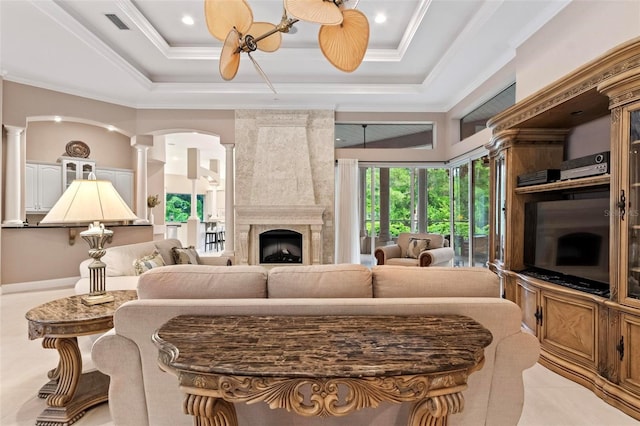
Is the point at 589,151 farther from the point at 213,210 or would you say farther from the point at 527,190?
the point at 213,210

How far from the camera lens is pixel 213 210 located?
577 inches

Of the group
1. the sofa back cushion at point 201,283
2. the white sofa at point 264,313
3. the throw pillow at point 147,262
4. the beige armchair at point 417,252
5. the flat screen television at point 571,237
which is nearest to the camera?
the white sofa at point 264,313

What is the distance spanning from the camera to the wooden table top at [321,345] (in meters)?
0.92

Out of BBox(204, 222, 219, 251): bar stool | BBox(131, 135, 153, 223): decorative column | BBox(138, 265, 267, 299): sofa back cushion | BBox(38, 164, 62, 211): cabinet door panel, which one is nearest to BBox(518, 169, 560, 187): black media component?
BBox(138, 265, 267, 299): sofa back cushion

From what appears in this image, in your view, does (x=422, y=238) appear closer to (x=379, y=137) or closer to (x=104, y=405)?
(x=379, y=137)

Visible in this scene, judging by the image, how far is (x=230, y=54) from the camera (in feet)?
6.93

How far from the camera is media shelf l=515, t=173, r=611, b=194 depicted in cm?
226

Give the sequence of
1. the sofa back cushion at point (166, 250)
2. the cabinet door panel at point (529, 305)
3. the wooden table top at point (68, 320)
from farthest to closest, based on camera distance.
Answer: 1. the sofa back cushion at point (166, 250)
2. the cabinet door panel at point (529, 305)
3. the wooden table top at point (68, 320)

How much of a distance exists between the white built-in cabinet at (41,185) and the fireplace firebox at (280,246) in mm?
3844

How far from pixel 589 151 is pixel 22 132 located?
24.2 feet

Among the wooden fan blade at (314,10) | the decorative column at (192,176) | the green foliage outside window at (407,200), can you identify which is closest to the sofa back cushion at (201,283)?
the wooden fan blade at (314,10)

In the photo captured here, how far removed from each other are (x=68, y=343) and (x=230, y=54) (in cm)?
201

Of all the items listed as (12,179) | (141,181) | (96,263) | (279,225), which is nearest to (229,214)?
(279,225)

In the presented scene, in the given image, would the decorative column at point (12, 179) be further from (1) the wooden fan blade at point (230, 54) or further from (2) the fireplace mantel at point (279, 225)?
(1) the wooden fan blade at point (230, 54)
